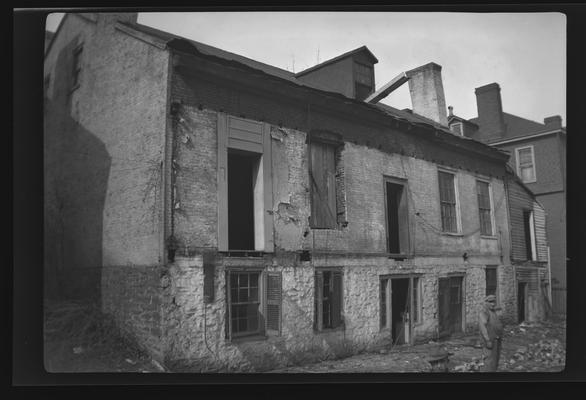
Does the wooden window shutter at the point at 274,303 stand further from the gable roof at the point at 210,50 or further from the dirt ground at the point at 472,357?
the gable roof at the point at 210,50

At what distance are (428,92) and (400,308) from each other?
5.42 m

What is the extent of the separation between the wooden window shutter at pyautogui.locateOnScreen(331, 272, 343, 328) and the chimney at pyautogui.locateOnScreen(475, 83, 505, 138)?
4.66 m

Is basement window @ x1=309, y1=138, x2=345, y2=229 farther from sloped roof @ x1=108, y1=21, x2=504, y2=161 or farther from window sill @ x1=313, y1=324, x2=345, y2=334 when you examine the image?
window sill @ x1=313, y1=324, x2=345, y2=334

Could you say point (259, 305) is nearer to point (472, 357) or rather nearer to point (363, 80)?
point (472, 357)

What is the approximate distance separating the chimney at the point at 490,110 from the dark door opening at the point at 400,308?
3936 mm

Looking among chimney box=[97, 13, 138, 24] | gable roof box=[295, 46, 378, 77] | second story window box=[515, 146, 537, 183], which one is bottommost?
second story window box=[515, 146, 537, 183]

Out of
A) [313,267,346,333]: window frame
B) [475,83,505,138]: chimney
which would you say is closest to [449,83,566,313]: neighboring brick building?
[475,83,505,138]: chimney

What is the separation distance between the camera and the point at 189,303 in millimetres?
7504

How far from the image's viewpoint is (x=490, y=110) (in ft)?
33.9

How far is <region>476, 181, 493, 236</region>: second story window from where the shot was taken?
11000 millimetres

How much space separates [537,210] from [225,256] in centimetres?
669
